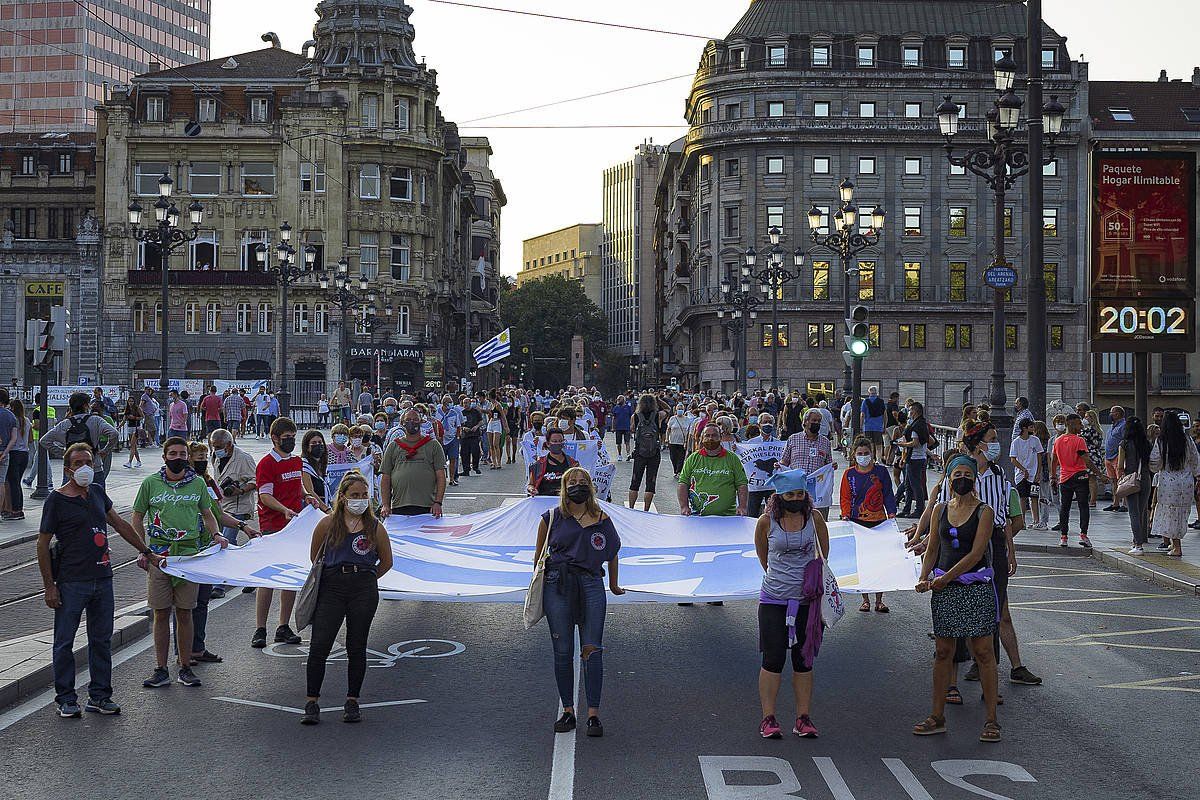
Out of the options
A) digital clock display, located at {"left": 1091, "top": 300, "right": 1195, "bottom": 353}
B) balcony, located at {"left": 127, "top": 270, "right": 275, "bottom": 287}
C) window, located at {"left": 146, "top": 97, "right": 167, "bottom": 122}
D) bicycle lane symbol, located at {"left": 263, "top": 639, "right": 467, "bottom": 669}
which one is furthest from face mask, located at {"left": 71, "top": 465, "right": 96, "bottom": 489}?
window, located at {"left": 146, "top": 97, "right": 167, "bottom": 122}

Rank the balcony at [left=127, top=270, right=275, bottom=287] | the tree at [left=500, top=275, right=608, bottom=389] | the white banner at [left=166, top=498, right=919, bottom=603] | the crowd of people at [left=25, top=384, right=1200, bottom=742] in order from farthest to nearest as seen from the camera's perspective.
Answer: the tree at [left=500, top=275, right=608, bottom=389], the balcony at [left=127, top=270, right=275, bottom=287], the white banner at [left=166, top=498, right=919, bottom=603], the crowd of people at [left=25, top=384, right=1200, bottom=742]

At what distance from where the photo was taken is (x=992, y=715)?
356 inches

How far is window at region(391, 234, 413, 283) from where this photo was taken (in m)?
78.1

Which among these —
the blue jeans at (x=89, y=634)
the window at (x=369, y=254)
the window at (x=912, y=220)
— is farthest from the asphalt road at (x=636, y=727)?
the window at (x=912, y=220)

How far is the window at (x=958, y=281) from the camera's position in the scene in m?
83.9

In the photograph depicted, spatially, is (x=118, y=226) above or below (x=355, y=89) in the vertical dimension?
below

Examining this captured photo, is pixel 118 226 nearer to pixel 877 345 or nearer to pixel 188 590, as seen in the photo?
pixel 877 345

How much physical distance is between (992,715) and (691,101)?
86244mm

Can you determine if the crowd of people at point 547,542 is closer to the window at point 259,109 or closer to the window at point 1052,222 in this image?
the window at point 259,109

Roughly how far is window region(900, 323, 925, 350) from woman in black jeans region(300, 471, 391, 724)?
7656cm

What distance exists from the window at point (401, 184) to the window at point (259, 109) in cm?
812

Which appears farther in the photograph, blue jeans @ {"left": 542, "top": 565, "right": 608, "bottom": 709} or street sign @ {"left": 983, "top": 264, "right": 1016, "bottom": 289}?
street sign @ {"left": 983, "top": 264, "right": 1016, "bottom": 289}

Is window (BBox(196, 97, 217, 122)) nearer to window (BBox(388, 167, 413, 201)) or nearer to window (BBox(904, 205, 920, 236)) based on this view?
window (BBox(388, 167, 413, 201))

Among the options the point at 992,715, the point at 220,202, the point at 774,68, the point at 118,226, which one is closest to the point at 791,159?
the point at 774,68
